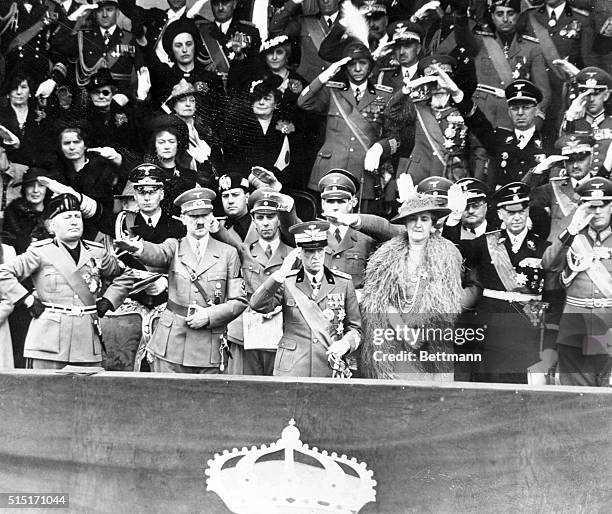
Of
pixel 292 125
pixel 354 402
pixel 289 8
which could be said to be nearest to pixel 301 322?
pixel 354 402

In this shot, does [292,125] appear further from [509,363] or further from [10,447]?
[10,447]

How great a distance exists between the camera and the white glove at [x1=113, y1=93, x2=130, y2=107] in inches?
223

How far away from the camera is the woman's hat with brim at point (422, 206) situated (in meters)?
5.51

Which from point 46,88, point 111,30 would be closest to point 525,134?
point 111,30

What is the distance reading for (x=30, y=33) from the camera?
5668mm

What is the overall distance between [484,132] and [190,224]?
2094 mm

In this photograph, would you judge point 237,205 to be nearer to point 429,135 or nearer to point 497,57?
point 429,135

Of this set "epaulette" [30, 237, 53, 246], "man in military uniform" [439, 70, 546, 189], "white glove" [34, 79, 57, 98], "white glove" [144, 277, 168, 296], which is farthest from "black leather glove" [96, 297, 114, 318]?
"man in military uniform" [439, 70, 546, 189]

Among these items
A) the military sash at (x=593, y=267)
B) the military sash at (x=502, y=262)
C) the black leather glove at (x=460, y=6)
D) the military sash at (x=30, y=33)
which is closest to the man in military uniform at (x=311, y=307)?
the military sash at (x=502, y=262)

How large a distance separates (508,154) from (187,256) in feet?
7.49

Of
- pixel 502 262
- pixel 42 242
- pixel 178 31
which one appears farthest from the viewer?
pixel 42 242

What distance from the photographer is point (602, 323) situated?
5441mm

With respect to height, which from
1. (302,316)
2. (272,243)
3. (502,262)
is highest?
(272,243)

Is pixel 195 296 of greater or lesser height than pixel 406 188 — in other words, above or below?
below
